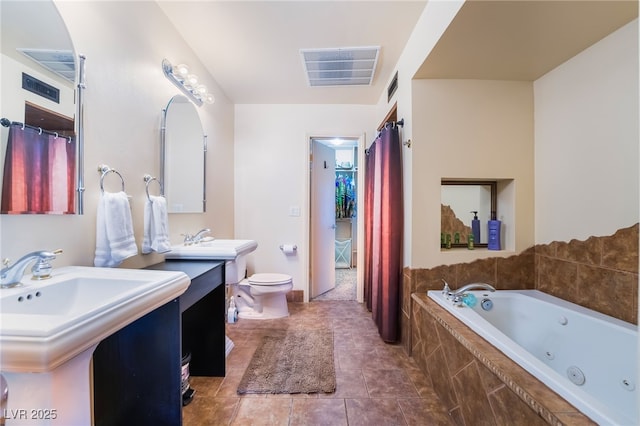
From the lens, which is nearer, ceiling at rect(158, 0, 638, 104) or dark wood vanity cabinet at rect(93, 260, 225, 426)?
dark wood vanity cabinet at rect(93, 260, 225, 426)

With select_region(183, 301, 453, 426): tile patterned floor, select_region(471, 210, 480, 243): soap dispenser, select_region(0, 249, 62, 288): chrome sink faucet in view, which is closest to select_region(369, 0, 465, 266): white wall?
select_region(471, 210, 480, 243): soap dispenser

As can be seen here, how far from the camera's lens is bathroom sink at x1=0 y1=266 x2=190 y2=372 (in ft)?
1.71

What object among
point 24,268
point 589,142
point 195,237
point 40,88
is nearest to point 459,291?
point 589,142

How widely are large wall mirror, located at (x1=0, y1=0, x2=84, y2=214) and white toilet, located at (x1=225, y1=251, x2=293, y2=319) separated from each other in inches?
65.2

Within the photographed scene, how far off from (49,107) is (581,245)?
272cm

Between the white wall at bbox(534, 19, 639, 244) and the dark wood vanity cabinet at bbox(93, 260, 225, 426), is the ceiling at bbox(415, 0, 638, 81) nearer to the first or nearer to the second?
the white wall at bbox(534, 19, 639, 244)

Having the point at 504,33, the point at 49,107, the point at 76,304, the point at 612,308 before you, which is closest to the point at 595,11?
the point at 504,33

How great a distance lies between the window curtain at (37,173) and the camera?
2.81ft

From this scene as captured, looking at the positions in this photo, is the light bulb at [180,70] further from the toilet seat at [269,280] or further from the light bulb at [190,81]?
the toilet seat at [269,280]

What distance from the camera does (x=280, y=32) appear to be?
184 cm

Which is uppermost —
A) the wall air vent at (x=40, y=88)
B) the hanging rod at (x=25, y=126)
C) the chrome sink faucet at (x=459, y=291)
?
the wall air vent at (x=40, y=88)

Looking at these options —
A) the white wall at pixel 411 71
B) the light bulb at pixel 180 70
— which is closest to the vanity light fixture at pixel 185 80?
the light bulb at pixel 180 70

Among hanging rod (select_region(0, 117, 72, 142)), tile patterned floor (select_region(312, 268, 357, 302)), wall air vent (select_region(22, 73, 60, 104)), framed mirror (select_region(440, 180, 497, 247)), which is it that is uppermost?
wall air vent (select_region(22, 73, 60, 104))

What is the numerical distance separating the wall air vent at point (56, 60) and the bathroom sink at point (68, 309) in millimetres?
770
